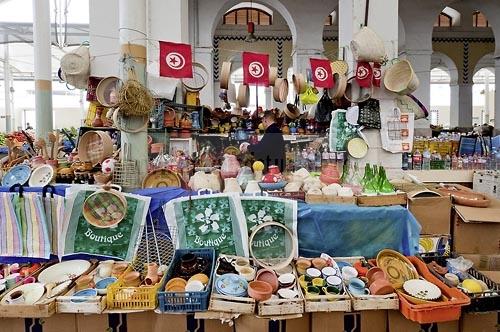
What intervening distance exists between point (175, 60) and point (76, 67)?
8.33 feet

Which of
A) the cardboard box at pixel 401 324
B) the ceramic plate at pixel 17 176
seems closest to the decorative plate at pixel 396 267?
the cardboard box at pixel 401 324

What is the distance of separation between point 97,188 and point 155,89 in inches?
107

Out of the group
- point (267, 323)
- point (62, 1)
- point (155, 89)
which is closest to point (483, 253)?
point (267, 323)

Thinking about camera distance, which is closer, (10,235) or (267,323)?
(267,323)

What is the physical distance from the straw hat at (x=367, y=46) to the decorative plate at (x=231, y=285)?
10.7 feet

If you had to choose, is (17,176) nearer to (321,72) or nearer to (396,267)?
(396,267)

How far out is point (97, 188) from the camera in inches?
125

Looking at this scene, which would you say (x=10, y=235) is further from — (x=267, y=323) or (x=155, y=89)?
(x=155, y=89)

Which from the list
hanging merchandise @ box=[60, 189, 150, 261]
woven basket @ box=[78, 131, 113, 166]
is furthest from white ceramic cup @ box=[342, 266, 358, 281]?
woven basket @ box=[78, 131, 113, 166]

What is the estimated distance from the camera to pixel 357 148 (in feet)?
17.1

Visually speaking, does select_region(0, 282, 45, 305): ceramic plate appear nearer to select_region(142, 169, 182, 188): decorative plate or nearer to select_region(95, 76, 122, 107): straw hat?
select_region(142, 169, 182, 188): decorative plate

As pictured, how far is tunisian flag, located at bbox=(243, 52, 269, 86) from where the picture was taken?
4.66 m

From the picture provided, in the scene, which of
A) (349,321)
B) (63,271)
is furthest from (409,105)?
(63,271)

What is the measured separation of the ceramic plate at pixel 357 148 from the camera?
520 cm
